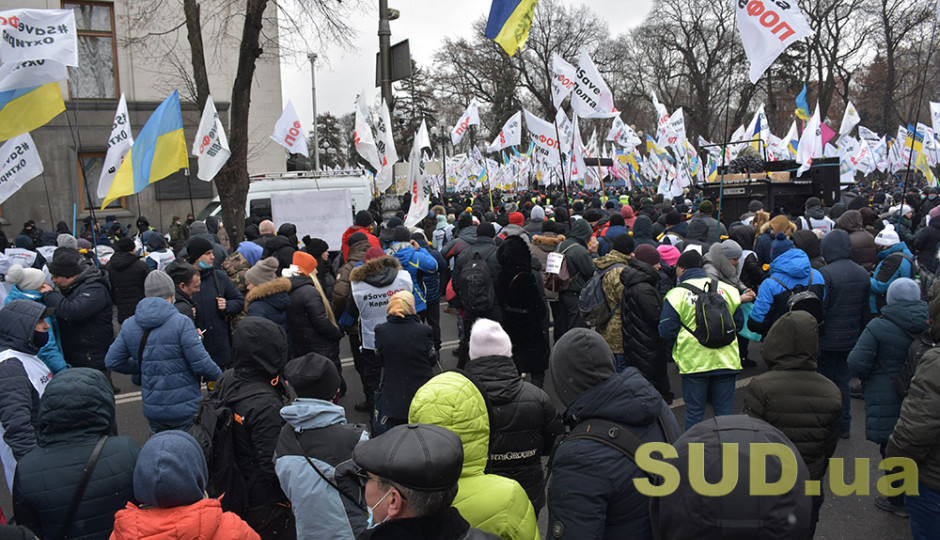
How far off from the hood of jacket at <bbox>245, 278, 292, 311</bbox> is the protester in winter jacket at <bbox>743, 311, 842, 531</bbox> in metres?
3.79

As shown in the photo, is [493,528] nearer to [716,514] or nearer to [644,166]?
[716,514]

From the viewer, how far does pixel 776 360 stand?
3.51 meters

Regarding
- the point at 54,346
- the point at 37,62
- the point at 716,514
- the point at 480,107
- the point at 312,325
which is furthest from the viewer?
the point at 480,107

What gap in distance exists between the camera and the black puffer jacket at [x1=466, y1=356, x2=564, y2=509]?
3213 mm

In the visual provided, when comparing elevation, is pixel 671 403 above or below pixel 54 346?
below

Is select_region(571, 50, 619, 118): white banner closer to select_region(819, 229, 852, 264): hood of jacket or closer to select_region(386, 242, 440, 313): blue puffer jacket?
select_region(386, 242, 440, 313): blue puffer jacket

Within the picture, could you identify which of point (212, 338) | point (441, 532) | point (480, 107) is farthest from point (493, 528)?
point (480, 107)

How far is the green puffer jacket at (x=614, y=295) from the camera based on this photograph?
625 cm

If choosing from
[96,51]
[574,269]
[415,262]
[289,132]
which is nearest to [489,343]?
[415,262]

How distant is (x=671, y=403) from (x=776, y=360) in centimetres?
332

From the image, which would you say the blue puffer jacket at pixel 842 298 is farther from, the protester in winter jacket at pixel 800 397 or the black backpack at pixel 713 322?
the protester in winter jacket at pixel 800 397

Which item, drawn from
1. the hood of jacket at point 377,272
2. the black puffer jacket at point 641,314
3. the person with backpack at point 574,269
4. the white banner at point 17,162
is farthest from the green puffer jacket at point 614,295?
the white banner at point 17,162

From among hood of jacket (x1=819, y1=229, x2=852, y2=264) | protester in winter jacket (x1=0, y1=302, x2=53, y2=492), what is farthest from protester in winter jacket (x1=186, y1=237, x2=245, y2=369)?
hood of jacket (x1=819, y1=229, x2=852, y2=264)

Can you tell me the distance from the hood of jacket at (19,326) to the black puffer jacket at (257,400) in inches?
68.0
